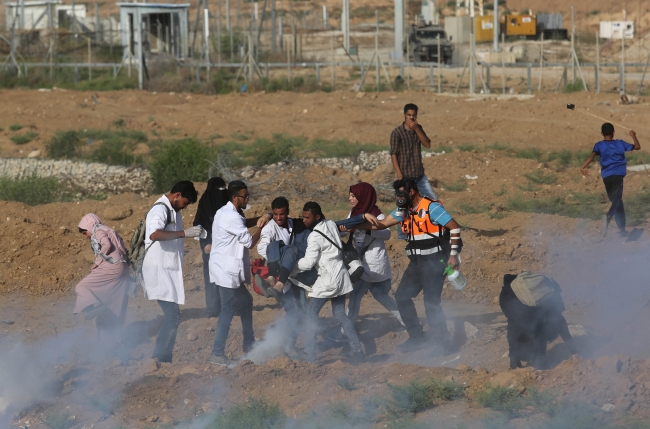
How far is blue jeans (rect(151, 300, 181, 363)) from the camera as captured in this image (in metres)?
7.39

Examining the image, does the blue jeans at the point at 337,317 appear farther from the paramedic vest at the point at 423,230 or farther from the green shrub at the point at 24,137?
the green shrub at the point at 24,137

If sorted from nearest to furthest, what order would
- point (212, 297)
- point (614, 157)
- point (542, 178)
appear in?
point (212, 297)
point (614, 157)
point (542, 178)

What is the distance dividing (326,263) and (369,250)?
23.4 inches

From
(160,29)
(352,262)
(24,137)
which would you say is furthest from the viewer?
(160,29)

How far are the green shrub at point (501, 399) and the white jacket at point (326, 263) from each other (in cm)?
176

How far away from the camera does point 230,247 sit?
739cm

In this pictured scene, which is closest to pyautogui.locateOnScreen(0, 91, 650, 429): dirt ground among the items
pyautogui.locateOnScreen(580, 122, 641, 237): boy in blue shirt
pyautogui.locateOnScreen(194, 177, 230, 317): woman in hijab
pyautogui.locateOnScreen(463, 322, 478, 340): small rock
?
pyautogui.locateOnScreen(463, 322, 478, 340): small rock

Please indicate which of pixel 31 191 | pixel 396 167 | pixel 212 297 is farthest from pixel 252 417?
pixel 31 191

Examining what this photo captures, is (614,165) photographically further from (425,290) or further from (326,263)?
(326,263)

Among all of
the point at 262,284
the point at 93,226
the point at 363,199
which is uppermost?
the point at 363,199

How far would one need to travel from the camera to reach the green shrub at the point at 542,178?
15.1 metres

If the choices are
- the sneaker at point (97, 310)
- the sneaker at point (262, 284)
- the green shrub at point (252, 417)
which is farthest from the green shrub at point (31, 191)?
the green shrub at point (252, 417)

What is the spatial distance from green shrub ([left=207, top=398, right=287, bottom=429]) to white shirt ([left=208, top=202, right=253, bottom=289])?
53.9 inches

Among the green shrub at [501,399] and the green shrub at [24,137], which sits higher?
the green shrub at [24,137]
